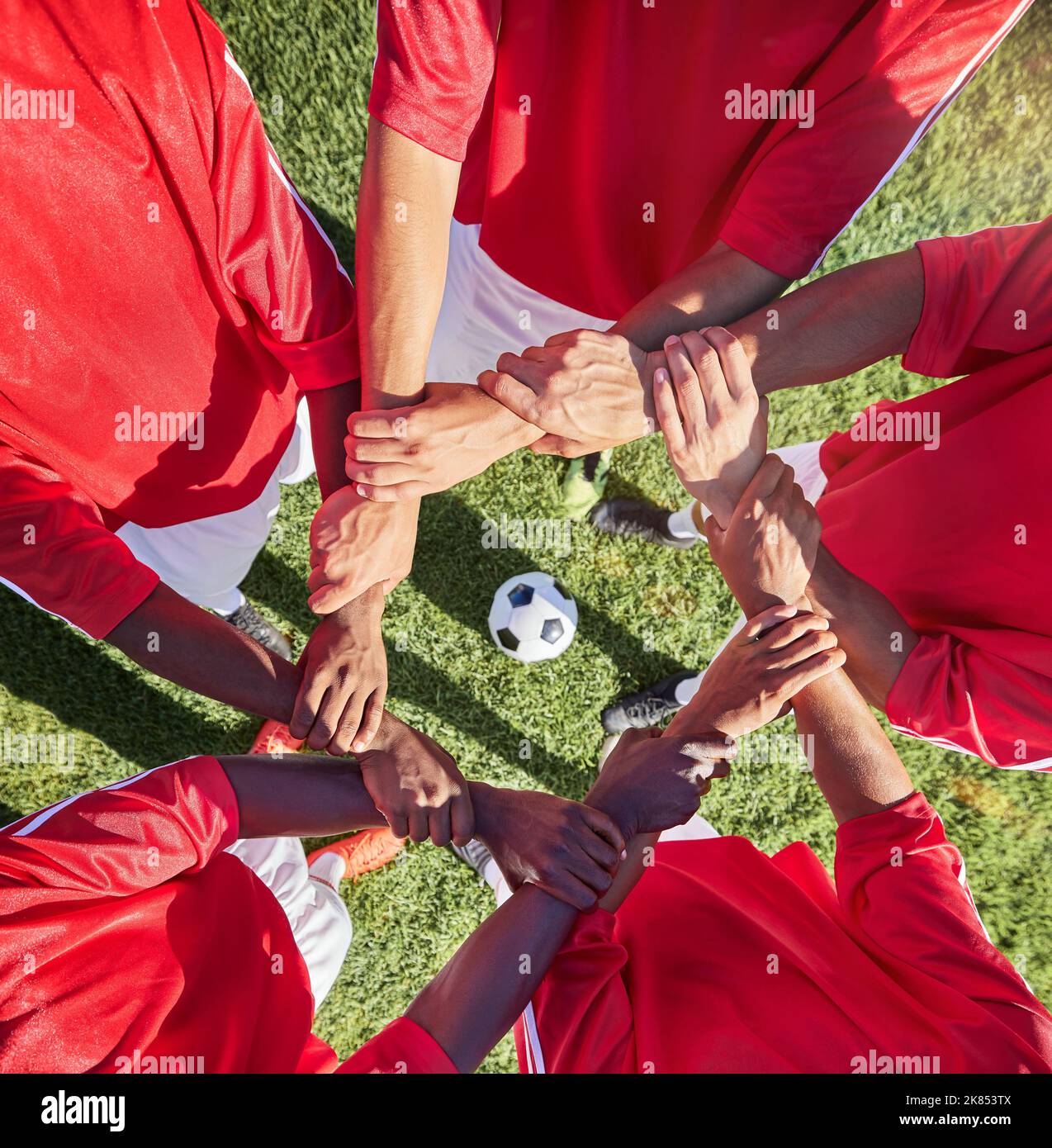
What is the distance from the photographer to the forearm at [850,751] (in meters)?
1.93

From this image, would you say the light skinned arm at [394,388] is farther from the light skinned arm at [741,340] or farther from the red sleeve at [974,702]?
the red sleeve at [974,702]

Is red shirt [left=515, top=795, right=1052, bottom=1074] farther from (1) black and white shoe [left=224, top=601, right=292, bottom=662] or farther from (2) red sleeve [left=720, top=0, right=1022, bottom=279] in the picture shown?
(1) black and white shoe [left=224, top=601, right=292, bottom=662]

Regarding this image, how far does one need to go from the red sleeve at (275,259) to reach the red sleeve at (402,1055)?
1.38 meters

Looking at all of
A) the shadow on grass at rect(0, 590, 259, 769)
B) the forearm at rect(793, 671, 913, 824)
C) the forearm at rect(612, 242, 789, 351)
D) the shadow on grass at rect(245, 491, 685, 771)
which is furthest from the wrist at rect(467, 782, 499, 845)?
the shadow on grass at rect(0, 590, 259, 769)

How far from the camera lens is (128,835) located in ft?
5.50

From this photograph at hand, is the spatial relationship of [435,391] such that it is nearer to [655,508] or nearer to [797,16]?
[797,16]

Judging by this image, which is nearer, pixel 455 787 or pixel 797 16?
pixel 797 16

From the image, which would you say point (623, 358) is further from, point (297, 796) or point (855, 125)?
point (297, 796)

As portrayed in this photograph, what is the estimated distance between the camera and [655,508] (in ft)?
10.7

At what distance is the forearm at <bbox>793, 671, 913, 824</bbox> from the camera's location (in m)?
1.93

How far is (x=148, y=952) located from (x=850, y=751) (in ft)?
5.28
